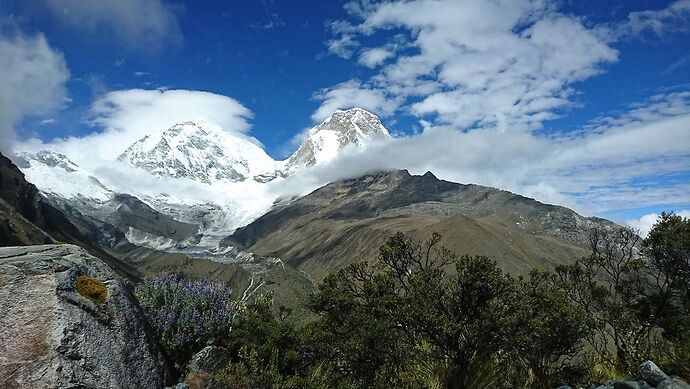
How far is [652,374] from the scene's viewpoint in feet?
27.7

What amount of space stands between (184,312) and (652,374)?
9.00m

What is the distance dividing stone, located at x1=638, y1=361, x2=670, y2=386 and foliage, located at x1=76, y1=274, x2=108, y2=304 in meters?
9.20

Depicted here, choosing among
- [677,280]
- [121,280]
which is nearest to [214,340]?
[121,280]

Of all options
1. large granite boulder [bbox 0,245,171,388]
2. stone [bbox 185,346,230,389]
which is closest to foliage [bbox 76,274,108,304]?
large granite boulder [bbox 0,245,171,388]

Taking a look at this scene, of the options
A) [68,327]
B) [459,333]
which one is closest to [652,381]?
[459,333]

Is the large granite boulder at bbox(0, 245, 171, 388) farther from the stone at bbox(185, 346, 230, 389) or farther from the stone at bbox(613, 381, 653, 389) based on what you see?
the stone at bbox(613, 381, 653, 389)

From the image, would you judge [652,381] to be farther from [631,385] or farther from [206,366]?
[206,366]

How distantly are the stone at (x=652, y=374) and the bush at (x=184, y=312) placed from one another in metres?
8.60

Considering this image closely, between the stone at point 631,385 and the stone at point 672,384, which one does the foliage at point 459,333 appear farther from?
the stone at point 672,384

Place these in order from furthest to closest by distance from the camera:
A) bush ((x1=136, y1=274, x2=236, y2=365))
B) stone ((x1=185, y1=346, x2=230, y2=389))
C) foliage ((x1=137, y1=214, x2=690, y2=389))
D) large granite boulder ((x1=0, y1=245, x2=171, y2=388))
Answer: foliage ((x1=137, y1=214, x2=690, y2=389)) < bush ((x1=136, y1=274, x2=236, y2=365)) < stone ((x1=185, y1=346, x2=230, y2=389)) < large granite boulder ((x1=0, y1=245, x2=171, y2=388))

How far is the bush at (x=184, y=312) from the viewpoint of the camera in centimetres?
1071

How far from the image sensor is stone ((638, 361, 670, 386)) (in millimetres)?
8312

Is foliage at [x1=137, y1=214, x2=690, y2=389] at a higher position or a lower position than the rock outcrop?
higher

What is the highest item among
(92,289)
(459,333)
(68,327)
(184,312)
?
(92,289)
